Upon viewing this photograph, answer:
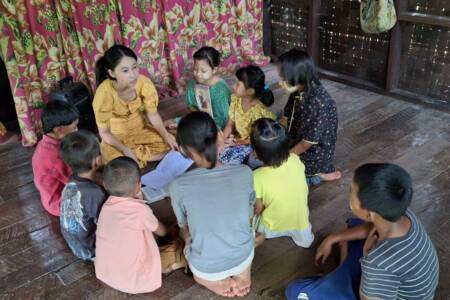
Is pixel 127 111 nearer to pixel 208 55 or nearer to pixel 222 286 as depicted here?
pixel 208 55

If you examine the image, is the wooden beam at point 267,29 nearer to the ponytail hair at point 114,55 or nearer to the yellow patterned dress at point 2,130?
the ponytail hair at point 114,55

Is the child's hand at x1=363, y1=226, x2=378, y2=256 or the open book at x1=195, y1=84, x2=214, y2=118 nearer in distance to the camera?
the child's hand at x1=363, y1=226, x2=378, y2=256

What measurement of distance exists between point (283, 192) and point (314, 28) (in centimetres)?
212

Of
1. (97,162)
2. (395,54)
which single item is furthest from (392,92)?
(97,162)

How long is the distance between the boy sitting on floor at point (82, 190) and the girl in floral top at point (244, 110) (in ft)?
2.72

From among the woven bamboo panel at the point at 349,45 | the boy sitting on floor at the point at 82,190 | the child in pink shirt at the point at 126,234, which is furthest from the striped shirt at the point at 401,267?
the woven bamboo panel at the point at 349,45

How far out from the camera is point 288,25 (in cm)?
363

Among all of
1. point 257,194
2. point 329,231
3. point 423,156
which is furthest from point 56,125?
point 423,156

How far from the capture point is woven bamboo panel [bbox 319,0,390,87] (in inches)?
119

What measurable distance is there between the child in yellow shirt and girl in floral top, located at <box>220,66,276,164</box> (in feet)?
1.96

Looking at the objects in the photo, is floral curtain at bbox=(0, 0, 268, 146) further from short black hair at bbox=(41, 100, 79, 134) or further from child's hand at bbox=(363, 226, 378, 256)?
child's hand at bbox=(363, 226, 378, 256)

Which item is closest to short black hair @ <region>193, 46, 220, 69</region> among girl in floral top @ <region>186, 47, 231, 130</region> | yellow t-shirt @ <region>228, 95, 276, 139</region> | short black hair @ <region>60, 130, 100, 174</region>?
girl in floral top @ <region>186, 47, 231, 130</region>

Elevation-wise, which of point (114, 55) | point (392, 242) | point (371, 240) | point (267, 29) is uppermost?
point (114, 55)

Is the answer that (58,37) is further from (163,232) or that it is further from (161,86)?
(163,232)
